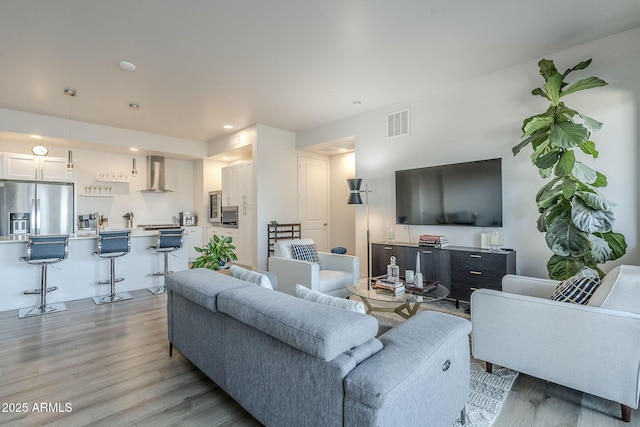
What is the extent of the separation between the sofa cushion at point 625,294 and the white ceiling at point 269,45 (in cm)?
228

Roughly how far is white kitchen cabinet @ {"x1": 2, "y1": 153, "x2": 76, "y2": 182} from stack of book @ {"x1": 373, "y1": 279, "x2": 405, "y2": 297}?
6342 millimetres

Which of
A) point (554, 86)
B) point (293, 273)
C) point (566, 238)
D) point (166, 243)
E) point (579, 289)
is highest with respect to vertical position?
point (554, 86)

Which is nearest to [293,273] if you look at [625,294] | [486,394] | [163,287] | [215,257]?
[215,257]

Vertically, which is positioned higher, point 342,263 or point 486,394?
point 342,263

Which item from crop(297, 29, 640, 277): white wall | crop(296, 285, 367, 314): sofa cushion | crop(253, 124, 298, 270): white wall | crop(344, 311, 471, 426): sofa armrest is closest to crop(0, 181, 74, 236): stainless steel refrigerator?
crop(253, 124, 298, 270): white wall

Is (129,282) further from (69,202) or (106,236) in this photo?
(69,202)

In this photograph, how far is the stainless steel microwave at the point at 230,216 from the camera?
6.88 m

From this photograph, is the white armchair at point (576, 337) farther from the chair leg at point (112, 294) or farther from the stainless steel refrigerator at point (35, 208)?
the stainless steel refrigerator at point (35, 208)

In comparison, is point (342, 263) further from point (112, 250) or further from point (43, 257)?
point (43, 257)

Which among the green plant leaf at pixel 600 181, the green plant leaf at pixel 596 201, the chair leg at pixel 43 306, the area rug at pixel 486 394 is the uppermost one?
the green plant leaf at pixel 600 181

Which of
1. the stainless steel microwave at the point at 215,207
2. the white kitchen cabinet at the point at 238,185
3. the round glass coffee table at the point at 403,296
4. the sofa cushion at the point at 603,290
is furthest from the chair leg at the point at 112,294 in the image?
the sofa cushion at the point at 603,290

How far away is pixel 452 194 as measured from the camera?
412 cm

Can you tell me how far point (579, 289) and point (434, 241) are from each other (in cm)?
207

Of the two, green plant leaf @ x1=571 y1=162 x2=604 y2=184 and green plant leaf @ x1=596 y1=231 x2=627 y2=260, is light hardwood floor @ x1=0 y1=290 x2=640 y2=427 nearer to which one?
green plant leaf @ x1=596 y1=231 x2=627 y2=260
